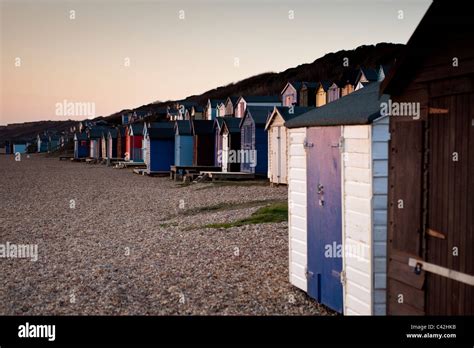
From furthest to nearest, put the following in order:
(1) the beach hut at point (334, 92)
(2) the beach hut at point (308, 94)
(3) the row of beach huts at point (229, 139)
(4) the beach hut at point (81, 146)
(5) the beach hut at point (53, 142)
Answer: (5) the beach hut at point (53, 142)
(4) the beach hut at point (81, 146)
(2) the beach hut at point (308, 94)
(1) the beach hut at point (334, 92)
(3) the row of beach huts at point (229, 139)

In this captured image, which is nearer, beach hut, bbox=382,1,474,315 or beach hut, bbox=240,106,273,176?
beach hut, bbox=382,1,474,315

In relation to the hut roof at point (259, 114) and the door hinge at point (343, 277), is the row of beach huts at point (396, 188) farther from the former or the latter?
the hut roof at point (259, 114)

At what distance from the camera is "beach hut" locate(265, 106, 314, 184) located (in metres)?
28.0

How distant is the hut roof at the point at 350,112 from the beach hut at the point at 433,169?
0.40 meters

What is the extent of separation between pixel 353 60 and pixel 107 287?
393ft

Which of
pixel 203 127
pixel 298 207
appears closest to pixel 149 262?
pixel 298 207

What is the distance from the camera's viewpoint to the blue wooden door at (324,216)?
8.66m

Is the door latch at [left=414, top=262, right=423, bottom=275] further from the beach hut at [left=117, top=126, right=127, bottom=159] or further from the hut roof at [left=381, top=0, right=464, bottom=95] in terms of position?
the beach hut at [left=117, top=126, right=127, bottom=159]

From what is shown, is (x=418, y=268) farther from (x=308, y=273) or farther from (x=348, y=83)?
(x=348, y=83)

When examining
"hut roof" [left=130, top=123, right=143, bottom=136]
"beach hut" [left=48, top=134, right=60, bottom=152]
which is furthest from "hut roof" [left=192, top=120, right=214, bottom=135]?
"beach hut" [left=48, top=134, right=60, bottom=152]

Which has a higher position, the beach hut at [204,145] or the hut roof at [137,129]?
the hut roof at [137,129]

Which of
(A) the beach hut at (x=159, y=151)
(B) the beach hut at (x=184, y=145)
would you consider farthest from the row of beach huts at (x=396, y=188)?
(A) the beach hut at (x=159, y=151)

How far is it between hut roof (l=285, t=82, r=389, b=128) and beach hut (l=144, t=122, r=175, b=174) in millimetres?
34033
